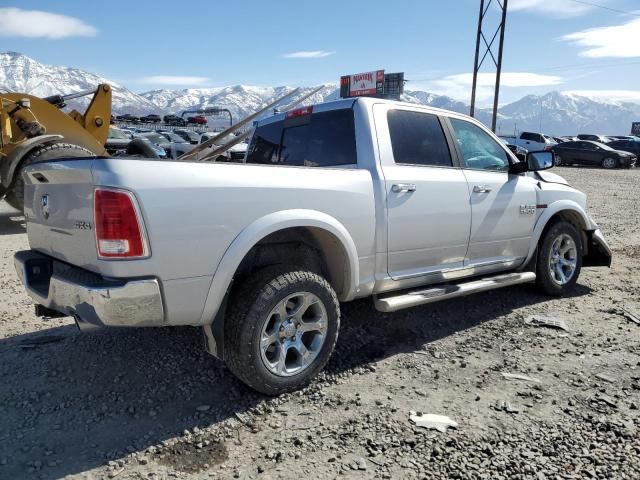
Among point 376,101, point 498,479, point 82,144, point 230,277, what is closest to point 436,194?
point 376,101

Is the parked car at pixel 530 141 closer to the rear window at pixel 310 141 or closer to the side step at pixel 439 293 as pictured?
the side step at pixel 439 293

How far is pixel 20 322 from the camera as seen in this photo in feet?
15.1

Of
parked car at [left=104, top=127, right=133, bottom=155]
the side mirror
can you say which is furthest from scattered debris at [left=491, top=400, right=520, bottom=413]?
parked car at [left=104, top=127, right=133, bottom=155]

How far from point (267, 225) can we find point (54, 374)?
1926 mm

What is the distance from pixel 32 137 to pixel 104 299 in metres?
7.78

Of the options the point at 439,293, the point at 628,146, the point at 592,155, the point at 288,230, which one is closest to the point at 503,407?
the point at 439,293

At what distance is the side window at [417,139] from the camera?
401 cm

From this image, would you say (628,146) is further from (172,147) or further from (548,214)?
(548,214)

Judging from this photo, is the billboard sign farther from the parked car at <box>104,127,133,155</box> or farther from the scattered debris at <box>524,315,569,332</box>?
the scattered debris at <box>524,315,569,332</box>

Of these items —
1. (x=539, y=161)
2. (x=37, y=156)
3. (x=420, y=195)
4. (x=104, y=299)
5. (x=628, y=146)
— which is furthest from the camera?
(x=628, y=146)

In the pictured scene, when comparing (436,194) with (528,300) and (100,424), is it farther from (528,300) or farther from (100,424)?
(100,424)

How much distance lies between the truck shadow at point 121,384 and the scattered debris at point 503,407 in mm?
971

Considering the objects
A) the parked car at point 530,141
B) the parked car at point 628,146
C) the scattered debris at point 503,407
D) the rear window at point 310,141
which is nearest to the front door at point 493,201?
the rear window at point 310,141

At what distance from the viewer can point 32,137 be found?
29.6 ft
